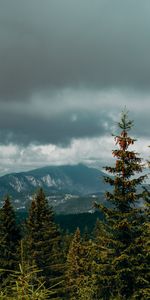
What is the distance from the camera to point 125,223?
21.4 metres

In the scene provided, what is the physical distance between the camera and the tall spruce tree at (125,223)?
838 inches

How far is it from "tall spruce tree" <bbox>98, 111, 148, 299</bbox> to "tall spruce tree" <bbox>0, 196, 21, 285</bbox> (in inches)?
672

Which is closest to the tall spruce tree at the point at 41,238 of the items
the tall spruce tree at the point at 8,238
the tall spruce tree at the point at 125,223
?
the tall spruce tree at the point at 8,238

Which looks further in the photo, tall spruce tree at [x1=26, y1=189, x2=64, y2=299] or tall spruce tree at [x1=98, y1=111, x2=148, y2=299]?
tall spruce tree at [x1=26, y1=189, x2=64, y2=299]

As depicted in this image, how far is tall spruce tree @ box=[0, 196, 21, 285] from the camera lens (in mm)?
37281

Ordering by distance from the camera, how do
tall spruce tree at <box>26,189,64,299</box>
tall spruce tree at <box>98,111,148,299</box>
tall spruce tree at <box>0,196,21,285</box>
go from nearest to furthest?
tall spruce tree at <box>98,111,148,299</box>, tall spruce tree at <box>0,196,21,285</box>, tall spruce tree at <box>26,189,64,299</box>

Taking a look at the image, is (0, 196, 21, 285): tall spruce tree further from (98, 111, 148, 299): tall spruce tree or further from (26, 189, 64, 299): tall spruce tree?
(98, 111, 148, 299): tall spruce tree

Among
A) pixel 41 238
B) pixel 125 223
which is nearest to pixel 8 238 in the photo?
pixel 41 238

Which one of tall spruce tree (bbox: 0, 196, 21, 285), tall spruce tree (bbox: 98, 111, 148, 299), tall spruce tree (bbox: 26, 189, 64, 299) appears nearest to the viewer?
tall spruce tree (bbox: 98, 111, 148, 299)

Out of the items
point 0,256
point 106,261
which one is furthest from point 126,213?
point 0,256

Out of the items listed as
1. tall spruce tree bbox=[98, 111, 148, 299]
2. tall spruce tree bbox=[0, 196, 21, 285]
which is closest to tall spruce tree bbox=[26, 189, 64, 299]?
tall spruce tree bbox=[0, 196, 21, 285]

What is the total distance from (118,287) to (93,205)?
4.54 m

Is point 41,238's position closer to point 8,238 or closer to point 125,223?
point 8,238

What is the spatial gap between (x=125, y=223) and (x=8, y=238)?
19815 mm
